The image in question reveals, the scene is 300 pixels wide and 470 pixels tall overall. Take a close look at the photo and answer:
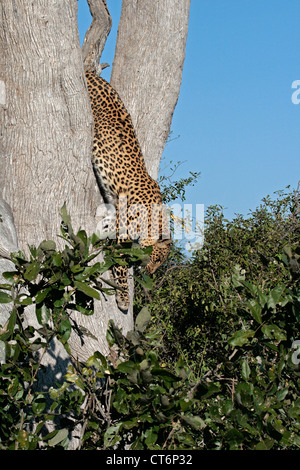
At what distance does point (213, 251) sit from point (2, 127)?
3.13 m

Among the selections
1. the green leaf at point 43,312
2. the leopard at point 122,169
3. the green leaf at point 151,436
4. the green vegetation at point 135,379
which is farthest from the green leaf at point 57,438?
the leopard at point 122,169

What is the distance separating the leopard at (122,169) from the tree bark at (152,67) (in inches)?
8.5

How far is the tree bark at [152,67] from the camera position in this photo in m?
5.83

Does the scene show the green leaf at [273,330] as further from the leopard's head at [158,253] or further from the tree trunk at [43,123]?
the leopard's head at [158,253]

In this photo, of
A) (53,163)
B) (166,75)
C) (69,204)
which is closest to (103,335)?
(69,204)

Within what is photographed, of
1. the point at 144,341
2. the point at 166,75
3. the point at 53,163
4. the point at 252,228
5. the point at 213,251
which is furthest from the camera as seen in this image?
the point at 252,228

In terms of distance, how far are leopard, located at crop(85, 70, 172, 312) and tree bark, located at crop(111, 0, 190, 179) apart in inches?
8.5

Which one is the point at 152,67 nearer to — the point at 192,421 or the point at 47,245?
the point at 47,245

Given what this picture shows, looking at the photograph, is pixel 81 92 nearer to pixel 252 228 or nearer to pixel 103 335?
pixel 103 335

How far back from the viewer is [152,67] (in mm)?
5828

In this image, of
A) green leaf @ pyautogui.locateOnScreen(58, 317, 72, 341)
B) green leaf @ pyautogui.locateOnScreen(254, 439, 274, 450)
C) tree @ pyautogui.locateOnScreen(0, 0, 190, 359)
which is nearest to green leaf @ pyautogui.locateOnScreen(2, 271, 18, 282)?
green leaf @ pyautogui.locateOnScreen(58, 317, 72, 341)

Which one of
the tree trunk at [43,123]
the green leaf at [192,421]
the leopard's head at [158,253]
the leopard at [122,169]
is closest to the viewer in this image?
the green leaf at [192,421]

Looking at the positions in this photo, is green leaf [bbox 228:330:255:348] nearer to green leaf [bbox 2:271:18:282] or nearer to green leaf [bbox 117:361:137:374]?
green leaf [bbox 117:361:137:374]

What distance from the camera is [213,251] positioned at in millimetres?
6785
